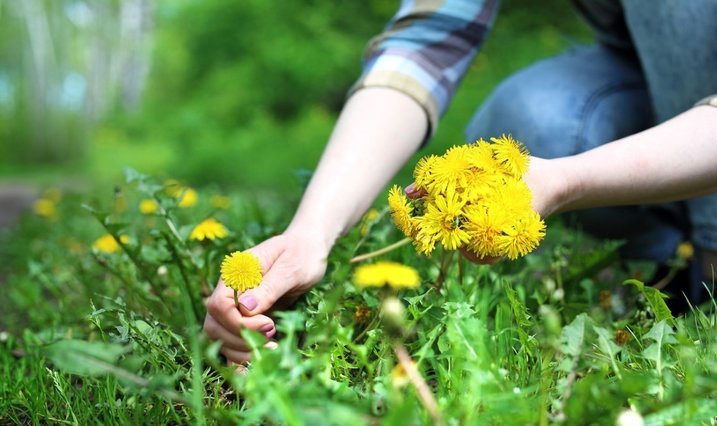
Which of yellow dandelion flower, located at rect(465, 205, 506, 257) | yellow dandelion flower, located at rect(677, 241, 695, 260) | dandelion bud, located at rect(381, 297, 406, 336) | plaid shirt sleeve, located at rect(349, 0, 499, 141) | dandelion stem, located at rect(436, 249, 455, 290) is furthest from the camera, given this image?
yellow dandelion flower, located at rect(677, 241, 695, 260)

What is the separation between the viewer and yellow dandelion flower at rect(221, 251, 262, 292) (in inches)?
38.8

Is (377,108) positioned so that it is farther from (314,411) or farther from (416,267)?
(314,411)

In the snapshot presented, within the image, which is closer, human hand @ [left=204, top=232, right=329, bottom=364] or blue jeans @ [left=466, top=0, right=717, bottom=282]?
human hand @ [left=204, top=232, right=329, bottom=364]

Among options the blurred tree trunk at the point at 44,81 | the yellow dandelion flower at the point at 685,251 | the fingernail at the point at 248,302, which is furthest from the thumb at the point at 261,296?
the blurred tree trunk at the point at 44,81

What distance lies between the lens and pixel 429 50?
161 centimetres

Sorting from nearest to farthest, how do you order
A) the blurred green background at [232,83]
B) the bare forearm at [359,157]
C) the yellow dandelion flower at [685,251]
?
the bare forearm at [359,157], the yellow dandelion flower at [685,251], the blurred green background at [232,83]

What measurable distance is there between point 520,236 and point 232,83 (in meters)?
8.46

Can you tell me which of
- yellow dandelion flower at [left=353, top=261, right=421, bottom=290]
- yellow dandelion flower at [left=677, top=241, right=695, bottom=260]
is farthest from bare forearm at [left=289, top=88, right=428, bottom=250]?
yellow dandelion flower at [left=677, top=241, right=695, bottom=260]

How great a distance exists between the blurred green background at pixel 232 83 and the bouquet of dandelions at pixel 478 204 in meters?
2.88

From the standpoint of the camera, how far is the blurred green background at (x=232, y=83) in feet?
19.2

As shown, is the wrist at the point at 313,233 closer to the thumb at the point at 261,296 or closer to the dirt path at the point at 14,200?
the thumb at the point at 261,296

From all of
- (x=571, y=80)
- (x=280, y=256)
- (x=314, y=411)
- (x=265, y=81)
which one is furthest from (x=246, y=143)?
(x=314, y=411)

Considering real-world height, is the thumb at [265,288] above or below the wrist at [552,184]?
below

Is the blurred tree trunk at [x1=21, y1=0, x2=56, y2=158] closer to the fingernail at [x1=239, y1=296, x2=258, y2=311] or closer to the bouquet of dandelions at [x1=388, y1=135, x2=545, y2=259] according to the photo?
the fingernail at [x1=239, y1=296, x2=258, y2=311]
